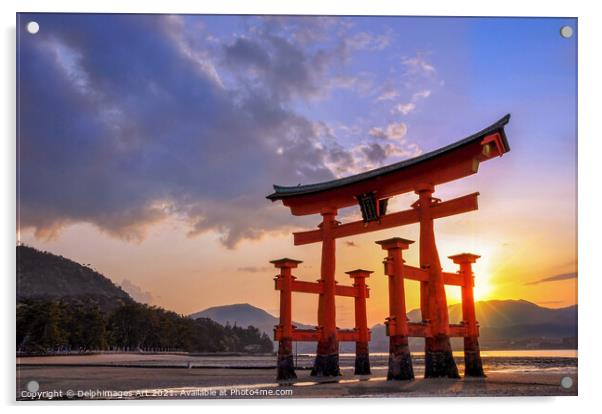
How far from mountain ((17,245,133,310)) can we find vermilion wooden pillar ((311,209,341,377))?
4322 millimetres

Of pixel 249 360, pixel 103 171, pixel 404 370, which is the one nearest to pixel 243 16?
pixel 103 171

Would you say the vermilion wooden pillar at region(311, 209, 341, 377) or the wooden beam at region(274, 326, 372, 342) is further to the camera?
the vermilion wooden pillar at region(311, 209, 341, 377)

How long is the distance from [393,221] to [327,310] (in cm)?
286

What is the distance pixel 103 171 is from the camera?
10234 mm

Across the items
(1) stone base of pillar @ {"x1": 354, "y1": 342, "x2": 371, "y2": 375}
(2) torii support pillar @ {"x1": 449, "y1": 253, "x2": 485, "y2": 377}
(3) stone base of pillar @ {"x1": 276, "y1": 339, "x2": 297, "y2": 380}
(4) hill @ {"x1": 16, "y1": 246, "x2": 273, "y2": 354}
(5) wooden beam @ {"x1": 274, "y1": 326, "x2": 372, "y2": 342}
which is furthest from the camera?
(1) stone base of pillar @ {"x1": 354, "y1": 342, "x2": 371, "y2": 375}

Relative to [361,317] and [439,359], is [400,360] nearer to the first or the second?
[439,359]

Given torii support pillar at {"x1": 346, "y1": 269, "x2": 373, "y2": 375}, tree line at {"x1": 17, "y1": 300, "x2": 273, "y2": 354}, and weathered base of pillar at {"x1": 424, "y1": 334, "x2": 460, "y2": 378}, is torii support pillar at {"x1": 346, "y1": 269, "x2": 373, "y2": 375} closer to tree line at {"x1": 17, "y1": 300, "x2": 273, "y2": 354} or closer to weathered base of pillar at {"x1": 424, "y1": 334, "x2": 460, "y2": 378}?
tree line at {"x1": 17, "y1": 300, "x2": 273, "y2": 354}

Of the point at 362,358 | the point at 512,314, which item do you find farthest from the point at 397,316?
the point at 362,358

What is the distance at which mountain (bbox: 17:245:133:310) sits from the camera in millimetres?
9164

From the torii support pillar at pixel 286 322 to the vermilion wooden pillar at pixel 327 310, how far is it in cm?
83

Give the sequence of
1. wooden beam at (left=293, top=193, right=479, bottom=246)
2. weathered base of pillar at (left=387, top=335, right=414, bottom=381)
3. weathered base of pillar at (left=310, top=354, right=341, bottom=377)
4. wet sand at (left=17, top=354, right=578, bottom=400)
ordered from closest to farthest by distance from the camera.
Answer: wet sand at (left=17, top=354, right=578, bottom=400)
wooden beam at (left=293, top=193, right=479, bottom=246)
weathered base of pillar at (left=387, top=335, right=414, bottom=381)
weathered base of pillar at (left=310, top=354, right=341, bottom=377)

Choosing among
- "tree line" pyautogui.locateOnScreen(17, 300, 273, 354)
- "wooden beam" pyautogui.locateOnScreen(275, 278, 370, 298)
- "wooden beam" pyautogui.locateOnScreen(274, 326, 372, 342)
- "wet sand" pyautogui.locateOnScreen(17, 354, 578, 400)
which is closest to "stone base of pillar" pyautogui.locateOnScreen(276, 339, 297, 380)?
"wooden beam" pyautogui.locateOnScreen(274, 326, 372, 342)

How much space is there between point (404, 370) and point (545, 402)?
273cm

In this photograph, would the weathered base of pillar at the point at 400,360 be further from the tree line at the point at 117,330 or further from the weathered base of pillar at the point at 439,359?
the tree line at the point at 117,330
